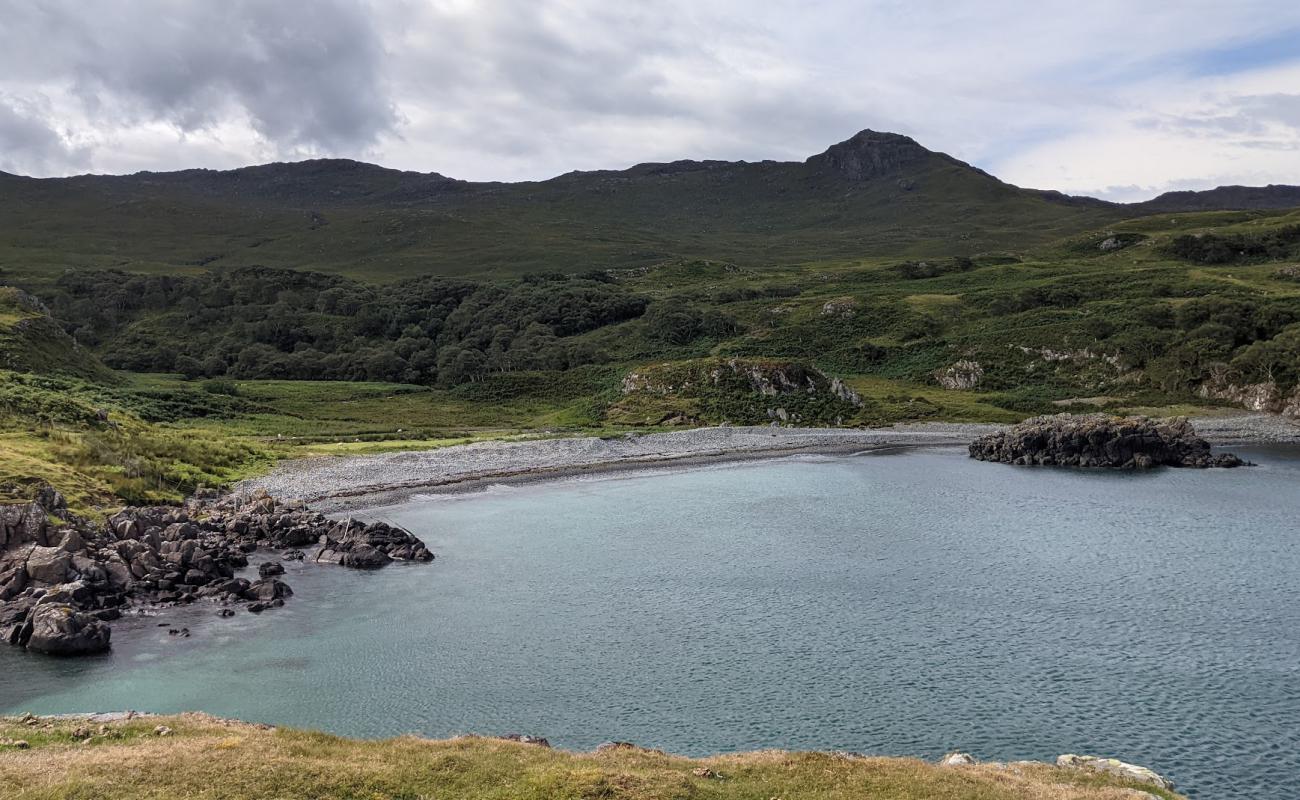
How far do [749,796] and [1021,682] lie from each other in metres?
19.6

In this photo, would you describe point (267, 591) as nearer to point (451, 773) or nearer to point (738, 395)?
point (451, 773)

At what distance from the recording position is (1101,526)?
238 ft

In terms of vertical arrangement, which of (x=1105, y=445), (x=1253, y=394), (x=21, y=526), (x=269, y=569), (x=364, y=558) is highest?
(x=21, y=526)

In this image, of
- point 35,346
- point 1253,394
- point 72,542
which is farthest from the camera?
point 1253,394

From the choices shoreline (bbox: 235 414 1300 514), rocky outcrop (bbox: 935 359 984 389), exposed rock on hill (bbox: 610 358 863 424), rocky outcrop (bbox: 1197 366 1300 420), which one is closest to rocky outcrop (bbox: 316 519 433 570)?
shoreline (bbox: 235 414 1300 514)

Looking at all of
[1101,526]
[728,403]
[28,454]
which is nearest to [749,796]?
[1101,526]

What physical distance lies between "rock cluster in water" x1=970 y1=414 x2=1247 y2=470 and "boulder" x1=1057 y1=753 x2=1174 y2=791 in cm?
7969

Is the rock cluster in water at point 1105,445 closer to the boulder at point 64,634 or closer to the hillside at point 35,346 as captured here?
the boulder at point 64,634

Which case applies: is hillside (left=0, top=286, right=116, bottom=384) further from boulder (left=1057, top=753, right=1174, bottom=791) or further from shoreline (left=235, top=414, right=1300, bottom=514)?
boulder (left=1057, top=753, right=1174, bottom=791)

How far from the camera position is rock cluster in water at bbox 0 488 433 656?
45469 mm

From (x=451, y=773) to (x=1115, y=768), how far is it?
66.3ft

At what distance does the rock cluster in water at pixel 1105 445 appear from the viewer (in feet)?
332

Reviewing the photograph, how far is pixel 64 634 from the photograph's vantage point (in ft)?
143


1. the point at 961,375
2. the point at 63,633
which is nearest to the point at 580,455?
the point at 63,633
